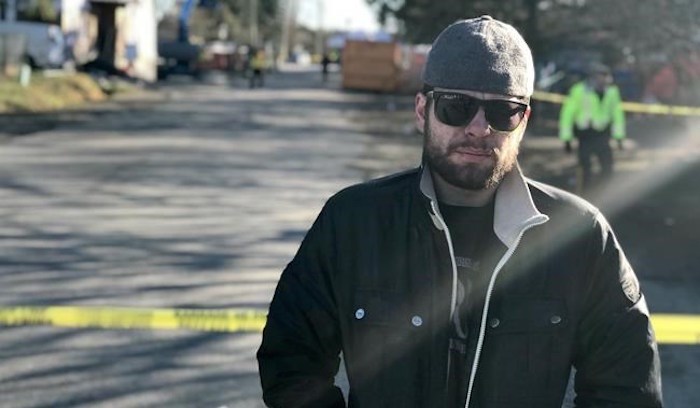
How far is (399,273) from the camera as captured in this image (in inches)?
91.7

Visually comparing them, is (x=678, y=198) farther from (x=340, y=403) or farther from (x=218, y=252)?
(x=340, y=403)

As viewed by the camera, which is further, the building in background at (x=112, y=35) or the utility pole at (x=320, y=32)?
the utility pole at (x=320, y=32)

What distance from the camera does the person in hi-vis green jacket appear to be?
12266mm

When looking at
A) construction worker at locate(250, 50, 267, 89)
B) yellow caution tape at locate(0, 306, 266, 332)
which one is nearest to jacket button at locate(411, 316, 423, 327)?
yellow caution tape at locate(0, 306, 266, 332)

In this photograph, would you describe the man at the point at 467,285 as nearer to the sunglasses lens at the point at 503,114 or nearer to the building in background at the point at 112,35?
the sunglasses lens at the point at 503,114

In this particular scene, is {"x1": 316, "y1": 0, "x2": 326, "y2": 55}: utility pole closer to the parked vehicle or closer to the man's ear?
the parked vehicle

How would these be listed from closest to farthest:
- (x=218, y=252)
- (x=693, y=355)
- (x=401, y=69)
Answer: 1. (x=693, y=355)
2. (x=218, y=252)
3. (x=401, y=69)

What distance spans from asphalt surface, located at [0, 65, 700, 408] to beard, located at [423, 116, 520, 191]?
10.4 feet

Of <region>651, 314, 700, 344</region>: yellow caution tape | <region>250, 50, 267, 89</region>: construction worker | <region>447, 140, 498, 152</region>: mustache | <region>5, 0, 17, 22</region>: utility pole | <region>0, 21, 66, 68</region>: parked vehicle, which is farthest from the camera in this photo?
<region>250, 50, 267, 89</region>: construction worker

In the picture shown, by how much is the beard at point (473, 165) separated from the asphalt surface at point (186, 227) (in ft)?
10.4

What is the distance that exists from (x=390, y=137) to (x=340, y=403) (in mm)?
20880

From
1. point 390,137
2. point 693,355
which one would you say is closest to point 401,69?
A: point 390,137

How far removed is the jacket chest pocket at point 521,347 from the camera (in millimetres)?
2277

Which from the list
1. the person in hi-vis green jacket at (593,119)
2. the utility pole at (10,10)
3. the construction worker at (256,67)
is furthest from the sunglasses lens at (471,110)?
the construction worker at (256,67)
